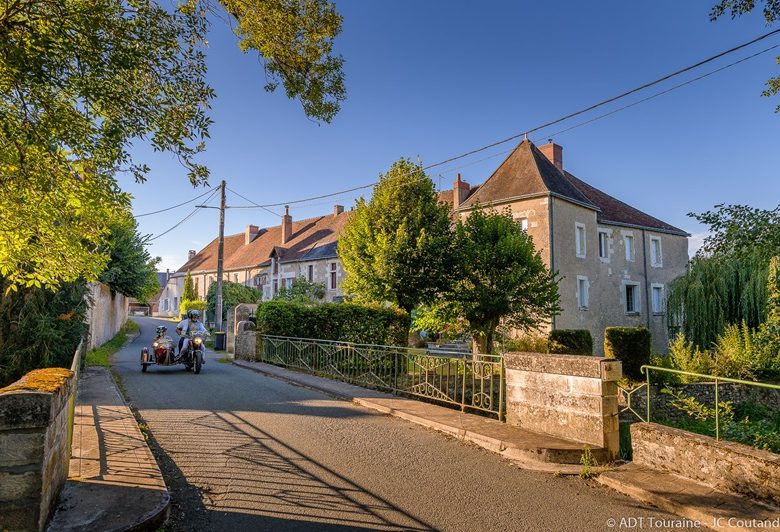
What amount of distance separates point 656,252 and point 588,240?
6.33m

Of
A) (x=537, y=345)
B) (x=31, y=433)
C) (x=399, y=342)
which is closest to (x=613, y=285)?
(x=537, y=345)

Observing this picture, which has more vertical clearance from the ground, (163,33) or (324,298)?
(163,33)

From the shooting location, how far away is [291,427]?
6949mm

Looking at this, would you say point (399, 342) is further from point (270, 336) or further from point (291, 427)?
point (291, 427)

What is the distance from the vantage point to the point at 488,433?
635 cm

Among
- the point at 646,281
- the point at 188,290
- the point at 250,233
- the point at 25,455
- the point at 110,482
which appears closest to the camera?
the point at 25,455

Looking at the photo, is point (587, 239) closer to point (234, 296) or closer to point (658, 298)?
point (658, 298)

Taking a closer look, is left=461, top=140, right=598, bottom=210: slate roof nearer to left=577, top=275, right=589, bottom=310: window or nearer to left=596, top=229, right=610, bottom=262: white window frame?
left=596, top=229, right=610, bottom=262: white window frame

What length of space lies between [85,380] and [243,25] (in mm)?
8518

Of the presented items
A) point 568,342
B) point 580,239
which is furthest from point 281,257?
point 568,342

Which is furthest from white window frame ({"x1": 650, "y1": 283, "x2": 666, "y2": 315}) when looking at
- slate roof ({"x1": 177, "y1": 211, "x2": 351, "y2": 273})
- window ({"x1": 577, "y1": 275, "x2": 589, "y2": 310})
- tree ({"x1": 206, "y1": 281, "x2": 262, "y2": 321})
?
tree ({"x1": 206, "y1": 281, "x2": 262, "y2": 321})

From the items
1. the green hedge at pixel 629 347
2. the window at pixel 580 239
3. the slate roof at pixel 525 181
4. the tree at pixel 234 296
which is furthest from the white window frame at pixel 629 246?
the tree at pixel 234 296

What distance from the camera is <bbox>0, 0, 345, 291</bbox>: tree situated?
5.20m

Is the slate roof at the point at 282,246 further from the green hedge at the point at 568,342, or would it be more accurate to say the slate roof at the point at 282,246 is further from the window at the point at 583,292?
the green hedge at the point at 568,342
